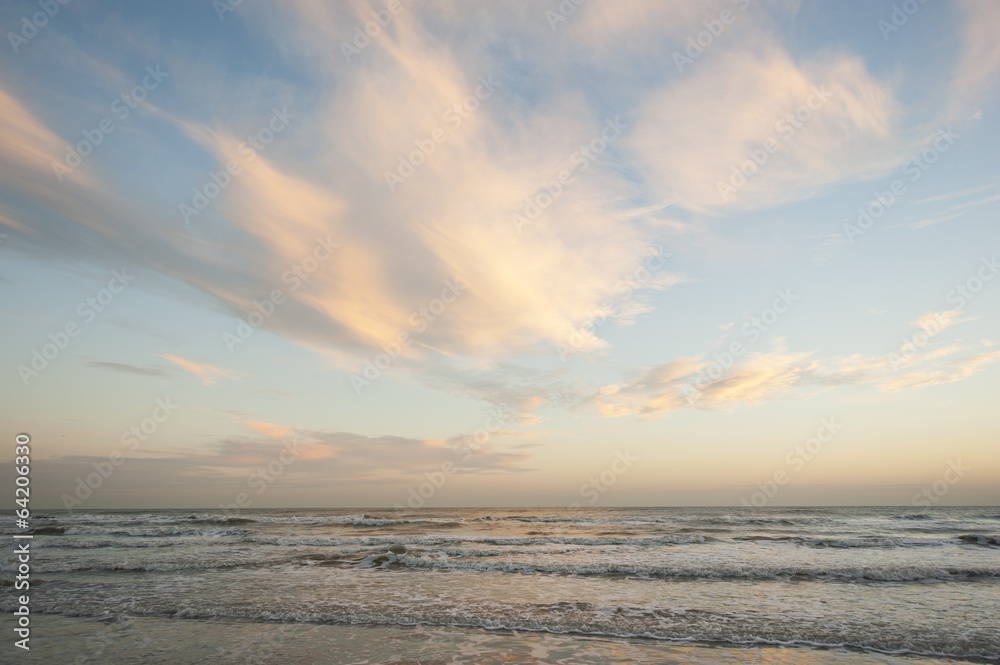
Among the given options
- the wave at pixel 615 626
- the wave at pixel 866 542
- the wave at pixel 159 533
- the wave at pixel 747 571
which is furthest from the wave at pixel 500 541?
the wave at pixel 615 626

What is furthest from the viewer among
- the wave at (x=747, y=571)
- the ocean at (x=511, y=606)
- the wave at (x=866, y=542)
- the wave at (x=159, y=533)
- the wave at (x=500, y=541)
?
the wave at (x=159, y=533)

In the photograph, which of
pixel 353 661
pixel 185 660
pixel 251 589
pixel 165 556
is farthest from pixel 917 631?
pixel 165 556

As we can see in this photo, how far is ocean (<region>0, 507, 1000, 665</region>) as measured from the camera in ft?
35.2

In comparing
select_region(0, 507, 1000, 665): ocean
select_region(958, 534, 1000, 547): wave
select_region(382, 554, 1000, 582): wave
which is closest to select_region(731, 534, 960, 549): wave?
select_region(958, 534, 1000, 547): wave

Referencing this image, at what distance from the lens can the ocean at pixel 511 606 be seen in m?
10.7

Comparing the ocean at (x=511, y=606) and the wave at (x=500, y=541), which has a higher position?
the ocean at (x=511, y=606)

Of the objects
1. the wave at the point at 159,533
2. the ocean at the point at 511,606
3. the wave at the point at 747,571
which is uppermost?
the ocean at the point at 511,606

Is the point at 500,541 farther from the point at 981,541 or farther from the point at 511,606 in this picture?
the point at 981,541

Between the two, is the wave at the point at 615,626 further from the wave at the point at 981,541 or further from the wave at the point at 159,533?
the wave at the point at 981,541

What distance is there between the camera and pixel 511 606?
578 inches

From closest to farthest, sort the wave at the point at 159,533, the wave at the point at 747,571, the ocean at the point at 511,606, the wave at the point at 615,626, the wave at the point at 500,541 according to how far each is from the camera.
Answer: the ocean at the point at 511,606
the wave at the point at 615,626
the wave at the point at 747,571
the wave at the point at 500,541
the wave at the point at 159,533

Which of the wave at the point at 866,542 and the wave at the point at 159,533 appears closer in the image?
the wave at the point at 866,542

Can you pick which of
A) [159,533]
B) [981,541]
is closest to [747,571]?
[981,541]

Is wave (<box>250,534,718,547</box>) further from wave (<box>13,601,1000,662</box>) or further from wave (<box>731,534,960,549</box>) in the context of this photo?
wave (<box>13,601,1000,662</box>)
